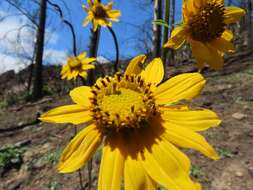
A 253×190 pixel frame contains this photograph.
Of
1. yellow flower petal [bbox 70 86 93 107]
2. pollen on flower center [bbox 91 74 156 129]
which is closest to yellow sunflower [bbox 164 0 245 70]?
pollen on flower center [bbox 91 74 156 129]

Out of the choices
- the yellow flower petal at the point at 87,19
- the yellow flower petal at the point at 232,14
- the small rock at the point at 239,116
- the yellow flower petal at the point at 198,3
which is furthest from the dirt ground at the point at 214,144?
the yellow flower petal at the point at 198,3

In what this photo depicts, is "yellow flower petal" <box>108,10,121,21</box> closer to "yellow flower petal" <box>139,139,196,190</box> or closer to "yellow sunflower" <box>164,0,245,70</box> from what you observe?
"yellow sunflower" <box>164,0,245,70</box>

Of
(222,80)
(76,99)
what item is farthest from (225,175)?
(222,80)

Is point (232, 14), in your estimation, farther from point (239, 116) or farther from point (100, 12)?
point (100, 12)

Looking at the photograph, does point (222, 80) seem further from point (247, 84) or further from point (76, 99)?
point (76, 99)

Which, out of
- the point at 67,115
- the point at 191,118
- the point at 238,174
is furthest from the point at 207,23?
the point at 238,174

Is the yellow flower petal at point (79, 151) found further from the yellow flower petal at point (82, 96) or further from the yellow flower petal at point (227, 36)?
the yellow flower petal at point (227, 36)
